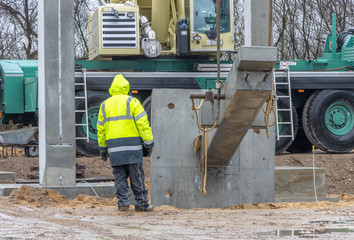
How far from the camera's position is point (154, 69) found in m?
15.9

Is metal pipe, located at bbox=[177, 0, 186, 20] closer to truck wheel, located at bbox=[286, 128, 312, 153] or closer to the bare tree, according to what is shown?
truck wheel, located at bbox=[286, 128, 312, 153]

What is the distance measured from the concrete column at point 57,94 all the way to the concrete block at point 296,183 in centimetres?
349

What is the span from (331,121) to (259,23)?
8.88 meters

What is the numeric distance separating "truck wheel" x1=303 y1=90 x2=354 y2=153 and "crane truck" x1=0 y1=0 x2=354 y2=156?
0.9 inches

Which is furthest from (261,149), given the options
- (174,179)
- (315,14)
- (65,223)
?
(315,14)

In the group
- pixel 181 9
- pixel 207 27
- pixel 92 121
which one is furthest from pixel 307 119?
pixel 92 121

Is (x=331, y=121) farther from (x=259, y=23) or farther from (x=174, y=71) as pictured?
(x=259, y=23)

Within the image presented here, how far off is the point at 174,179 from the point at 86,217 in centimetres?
286

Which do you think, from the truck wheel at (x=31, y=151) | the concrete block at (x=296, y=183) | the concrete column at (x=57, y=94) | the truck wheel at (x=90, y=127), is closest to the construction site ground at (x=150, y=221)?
the concrete column at (x=57, y=94)

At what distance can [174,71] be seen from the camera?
15.9m

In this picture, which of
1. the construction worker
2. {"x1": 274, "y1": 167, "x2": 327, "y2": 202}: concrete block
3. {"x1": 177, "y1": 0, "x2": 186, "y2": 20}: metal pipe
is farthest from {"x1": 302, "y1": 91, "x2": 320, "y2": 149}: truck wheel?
the construction worker

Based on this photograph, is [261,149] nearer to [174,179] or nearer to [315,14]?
[174,179]

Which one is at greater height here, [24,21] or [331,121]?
[24,21]

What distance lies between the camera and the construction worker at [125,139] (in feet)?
28.8
